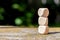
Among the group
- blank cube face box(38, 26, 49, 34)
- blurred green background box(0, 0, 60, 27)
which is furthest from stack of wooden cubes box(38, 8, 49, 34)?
blurred green background box(0, 0, 60, 27)

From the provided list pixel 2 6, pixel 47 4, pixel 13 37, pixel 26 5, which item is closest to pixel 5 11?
pixel 2 6

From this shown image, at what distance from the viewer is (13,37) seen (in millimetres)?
1449

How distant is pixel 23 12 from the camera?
258 centimetres

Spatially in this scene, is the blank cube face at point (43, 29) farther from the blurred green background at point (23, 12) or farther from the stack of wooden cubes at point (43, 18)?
the blurred green background at point (23, 12)

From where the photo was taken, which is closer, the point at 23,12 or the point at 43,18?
the point at 43,18

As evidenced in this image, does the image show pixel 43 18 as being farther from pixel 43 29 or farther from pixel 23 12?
pixel 23 12

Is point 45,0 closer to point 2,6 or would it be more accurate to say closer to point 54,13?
point 54,13

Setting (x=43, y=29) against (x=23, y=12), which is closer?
(x=43, y=29)

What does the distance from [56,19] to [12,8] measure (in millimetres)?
628

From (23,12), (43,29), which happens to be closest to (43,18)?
(43,29)

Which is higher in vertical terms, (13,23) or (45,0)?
(45,0)

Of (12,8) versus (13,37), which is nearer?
(13,37)

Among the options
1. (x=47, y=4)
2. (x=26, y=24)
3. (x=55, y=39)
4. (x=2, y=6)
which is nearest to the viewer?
(x=55, y=39)

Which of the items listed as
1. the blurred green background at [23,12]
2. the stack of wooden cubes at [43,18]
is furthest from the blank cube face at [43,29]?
the blurred green background at [23,12]
